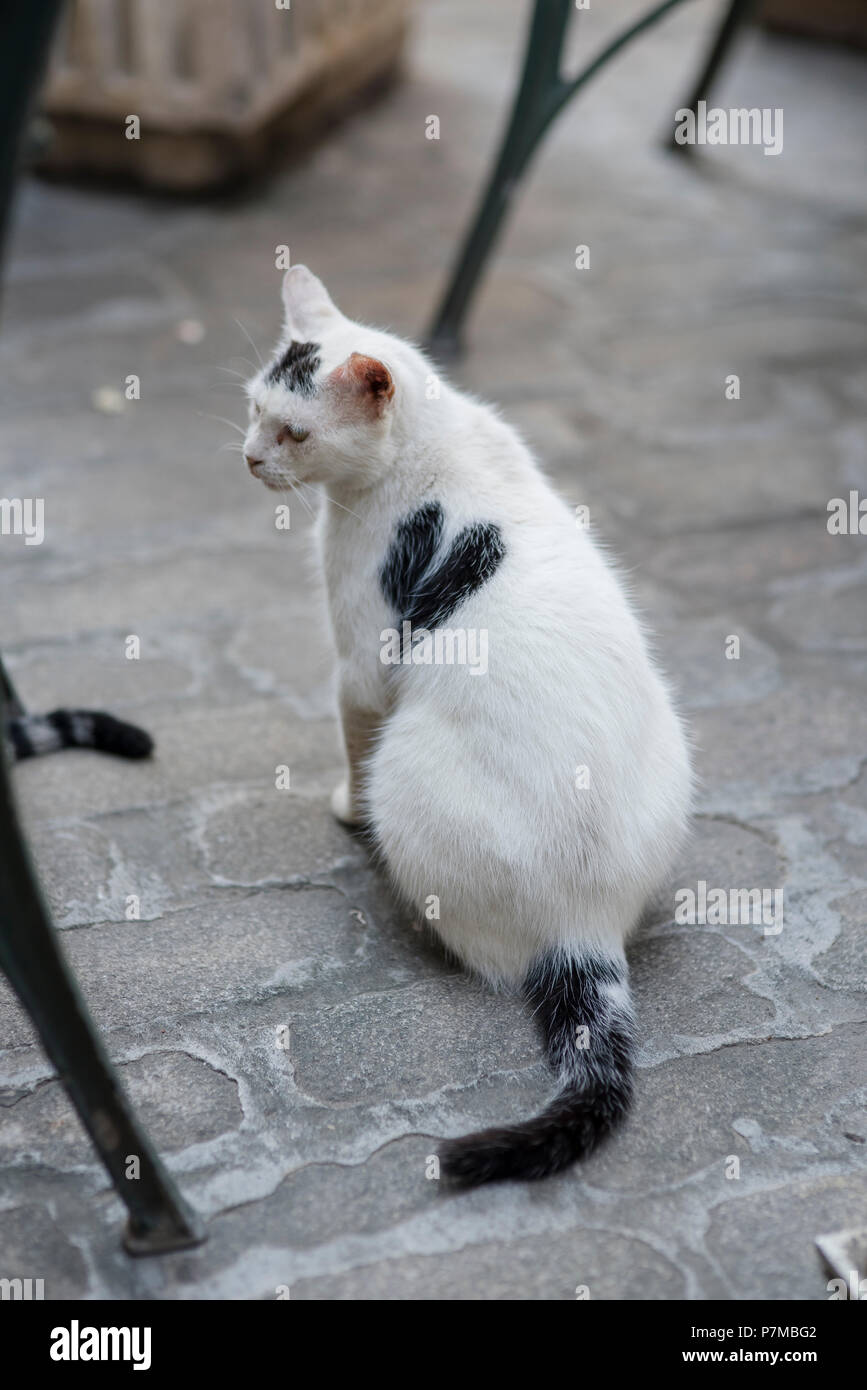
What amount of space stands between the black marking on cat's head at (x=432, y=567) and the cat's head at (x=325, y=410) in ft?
0.40

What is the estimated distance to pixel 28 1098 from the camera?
1.92 metres

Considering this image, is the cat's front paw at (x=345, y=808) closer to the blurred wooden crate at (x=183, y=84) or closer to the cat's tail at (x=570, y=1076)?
the cat's tail at (x=570, y=1076)

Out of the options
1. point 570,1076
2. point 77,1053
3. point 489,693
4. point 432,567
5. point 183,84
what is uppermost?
point 183,84

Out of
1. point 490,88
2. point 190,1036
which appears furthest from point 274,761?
point 490,88

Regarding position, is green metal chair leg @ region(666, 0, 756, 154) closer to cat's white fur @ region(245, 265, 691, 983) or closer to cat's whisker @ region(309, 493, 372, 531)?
cat's white fur @ region(245, 265, 691, 983)

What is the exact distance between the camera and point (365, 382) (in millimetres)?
2045

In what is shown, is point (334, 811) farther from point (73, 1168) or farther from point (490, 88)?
point (490, 88)

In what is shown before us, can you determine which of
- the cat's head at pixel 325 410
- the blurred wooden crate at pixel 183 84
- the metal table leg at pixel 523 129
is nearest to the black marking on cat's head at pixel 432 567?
the cat's head at pixel 325 410

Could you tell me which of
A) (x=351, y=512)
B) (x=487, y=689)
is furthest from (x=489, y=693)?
(x=351, y=512)

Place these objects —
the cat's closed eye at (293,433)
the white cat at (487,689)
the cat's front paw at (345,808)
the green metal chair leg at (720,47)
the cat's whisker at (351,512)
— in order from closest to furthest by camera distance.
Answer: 1. the white cat at (487,689)
2. the cat's closed eye at (293,433)
3. the cat's whisker at (351,512)
4. the cat's front paw at (345,808)
5. the green metal chair leg at (720,47)

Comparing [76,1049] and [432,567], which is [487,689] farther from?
[76,1049]

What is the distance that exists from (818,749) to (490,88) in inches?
193

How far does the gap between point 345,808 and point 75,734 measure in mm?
612

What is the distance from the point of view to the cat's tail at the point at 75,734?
2.65m
